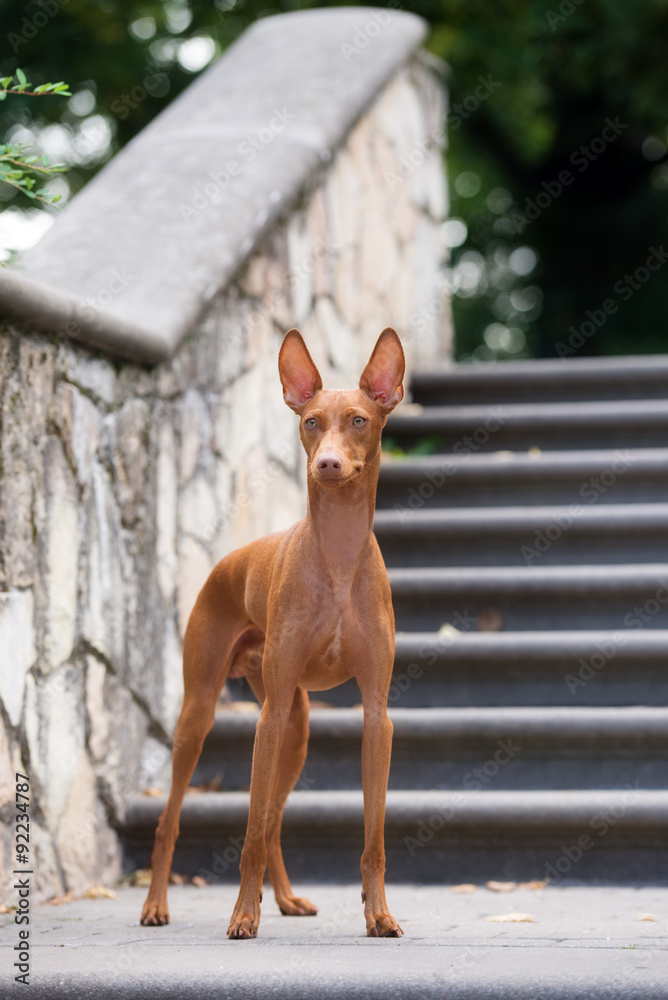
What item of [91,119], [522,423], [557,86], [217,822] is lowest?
[217,822]

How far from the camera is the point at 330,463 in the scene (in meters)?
2.36

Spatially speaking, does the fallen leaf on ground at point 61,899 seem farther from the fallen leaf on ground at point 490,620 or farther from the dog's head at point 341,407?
the fallen leaf on ground at point 490,620

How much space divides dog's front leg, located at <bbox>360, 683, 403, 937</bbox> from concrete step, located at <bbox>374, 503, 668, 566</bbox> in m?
2.25

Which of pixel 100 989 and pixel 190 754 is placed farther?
pixel 190 754

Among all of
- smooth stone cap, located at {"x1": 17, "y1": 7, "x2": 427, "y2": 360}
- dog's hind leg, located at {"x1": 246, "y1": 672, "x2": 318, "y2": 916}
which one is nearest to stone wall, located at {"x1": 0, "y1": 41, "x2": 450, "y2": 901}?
smooth stone cap, located at {"x1": 17, "y1": 7, "x2": 427, "y2": 360}

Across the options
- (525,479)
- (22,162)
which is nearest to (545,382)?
(525,479)

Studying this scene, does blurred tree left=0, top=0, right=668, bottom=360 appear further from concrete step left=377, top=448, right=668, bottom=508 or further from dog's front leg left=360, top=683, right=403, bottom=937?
dog's front leg left=360, top=683, right=403, bottom=937

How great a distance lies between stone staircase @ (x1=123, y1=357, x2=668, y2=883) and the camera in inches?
135

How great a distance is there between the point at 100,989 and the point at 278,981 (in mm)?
330

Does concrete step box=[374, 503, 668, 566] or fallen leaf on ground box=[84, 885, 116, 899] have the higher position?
concrete step box=[374, 503, 668, 566]

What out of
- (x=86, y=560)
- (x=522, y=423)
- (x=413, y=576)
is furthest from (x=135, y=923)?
(x=522, y=423)

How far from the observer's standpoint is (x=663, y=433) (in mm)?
5500

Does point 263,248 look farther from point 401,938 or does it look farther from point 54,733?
point 401,938

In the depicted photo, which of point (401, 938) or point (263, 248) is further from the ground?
point (263, 248)
